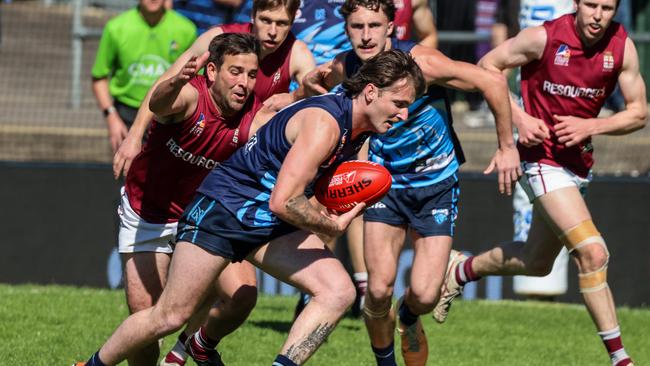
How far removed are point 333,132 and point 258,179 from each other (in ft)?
1.65

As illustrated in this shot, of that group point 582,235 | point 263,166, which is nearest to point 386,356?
point 582,235

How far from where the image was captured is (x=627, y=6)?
48.7ft

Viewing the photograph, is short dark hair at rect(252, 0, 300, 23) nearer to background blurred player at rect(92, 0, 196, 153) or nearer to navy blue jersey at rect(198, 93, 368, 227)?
navy blue jersey at rect(198, 93, 368, 227)

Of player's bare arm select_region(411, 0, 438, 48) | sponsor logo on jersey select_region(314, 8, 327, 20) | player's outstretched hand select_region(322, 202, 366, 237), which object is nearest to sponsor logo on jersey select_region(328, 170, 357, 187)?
player's outstretched hand select_region(322, 202, 366, 237)

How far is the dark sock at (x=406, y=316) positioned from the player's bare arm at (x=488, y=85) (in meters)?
1.04

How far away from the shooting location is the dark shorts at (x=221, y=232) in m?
6.30

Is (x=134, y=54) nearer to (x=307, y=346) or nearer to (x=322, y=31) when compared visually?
(x=322, y=31)

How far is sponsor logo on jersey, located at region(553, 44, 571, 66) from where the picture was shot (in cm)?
803

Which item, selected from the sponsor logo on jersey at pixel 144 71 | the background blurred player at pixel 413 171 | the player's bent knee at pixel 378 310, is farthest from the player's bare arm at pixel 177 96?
the sponsor logo on jersey at pixel 144 71

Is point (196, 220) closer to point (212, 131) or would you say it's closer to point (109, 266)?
point (212, 131)

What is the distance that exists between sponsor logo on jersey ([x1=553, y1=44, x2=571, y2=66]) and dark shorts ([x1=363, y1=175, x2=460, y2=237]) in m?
1.02

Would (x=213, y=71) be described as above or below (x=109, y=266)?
above

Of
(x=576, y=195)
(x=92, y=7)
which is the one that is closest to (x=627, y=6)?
(x=92, y=7)

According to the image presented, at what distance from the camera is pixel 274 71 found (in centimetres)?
782
